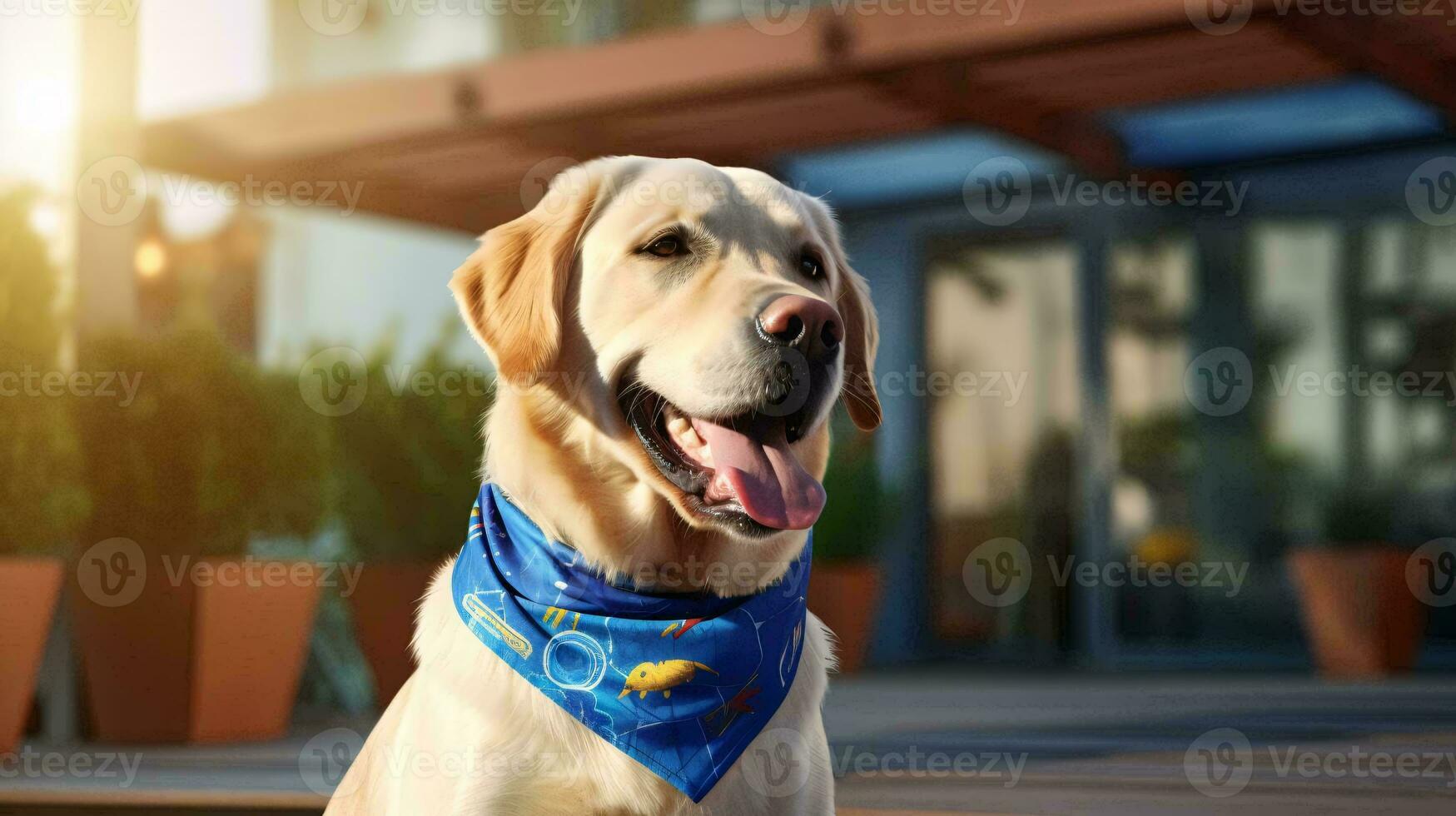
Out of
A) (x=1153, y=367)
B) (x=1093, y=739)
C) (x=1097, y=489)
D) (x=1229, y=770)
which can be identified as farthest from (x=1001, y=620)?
(x=1229, y=770)

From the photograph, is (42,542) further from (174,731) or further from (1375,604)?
(1375,604)

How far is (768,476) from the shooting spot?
8.71ft

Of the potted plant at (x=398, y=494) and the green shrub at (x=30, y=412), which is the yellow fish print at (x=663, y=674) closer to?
the green shrub at (x=30, y=412)

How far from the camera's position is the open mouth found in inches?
102

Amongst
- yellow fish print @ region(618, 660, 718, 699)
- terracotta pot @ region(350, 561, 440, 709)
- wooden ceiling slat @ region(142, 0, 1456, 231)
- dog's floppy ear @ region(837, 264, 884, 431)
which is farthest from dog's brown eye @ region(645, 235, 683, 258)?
wooden ceiling slat @ region(142, 0, 1456, 231)

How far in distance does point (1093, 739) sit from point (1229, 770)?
1227 millimetres

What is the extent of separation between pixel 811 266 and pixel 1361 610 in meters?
7.64

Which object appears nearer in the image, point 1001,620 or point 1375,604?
point 1375,604

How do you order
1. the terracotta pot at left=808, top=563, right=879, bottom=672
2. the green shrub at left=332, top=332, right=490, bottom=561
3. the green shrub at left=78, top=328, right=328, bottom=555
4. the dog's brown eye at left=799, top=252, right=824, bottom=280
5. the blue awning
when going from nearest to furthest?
the dog's brown eye at left=799, top=252, right=824, bottom=280, the green shrub at left=78, top=328, right=328, bottom=555, the green shrub at left=332, top=332, right=490, bottom=561, the blue awning, the terracotta pot at left=808, top=563, right=879, bottom=672

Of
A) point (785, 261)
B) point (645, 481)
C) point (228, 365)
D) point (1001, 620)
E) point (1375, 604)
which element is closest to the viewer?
point (645, 481)

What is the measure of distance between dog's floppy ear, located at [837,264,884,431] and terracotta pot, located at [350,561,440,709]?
13.5 ft

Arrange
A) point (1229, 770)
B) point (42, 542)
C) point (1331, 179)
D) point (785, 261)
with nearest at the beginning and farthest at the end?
1. point (785, 261)
2. point (1229, 770)
3. point (42, 542)
4. point (1331, 179)

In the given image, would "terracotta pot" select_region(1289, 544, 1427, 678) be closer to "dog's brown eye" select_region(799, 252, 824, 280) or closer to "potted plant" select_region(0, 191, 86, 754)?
"dog's brown eye" select_region(799, 252, 824, 280)

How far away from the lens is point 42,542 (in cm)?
547
